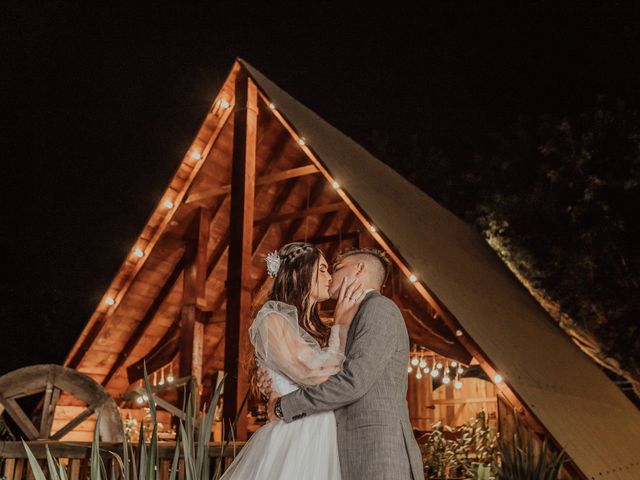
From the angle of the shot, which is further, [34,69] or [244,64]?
[34,69]

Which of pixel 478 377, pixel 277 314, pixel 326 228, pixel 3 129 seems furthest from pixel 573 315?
pixel 3 129

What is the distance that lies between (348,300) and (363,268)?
0.50 ft

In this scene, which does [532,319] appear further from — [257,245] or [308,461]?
[308,461]

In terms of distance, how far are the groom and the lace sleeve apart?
7 cm

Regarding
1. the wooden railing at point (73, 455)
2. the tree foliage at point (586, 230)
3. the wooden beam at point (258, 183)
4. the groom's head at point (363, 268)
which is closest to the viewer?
the groom's head at point (363, 268)

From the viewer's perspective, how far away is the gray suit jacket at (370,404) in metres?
2.35

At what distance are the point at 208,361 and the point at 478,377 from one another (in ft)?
15.4

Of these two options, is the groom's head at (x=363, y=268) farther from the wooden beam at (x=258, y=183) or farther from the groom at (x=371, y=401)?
the wooden beam at (x=258, y=183)

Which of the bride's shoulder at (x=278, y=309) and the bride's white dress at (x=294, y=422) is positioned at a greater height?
the bride's shoulder at (x=278, y=309)

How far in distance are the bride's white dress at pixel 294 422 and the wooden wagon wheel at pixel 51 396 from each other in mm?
4248

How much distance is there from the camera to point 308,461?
239cm

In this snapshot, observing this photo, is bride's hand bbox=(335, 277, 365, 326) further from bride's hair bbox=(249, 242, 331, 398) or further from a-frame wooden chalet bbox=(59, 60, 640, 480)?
a-frame wooden chalet bbox=(59, 60, 640, 480)

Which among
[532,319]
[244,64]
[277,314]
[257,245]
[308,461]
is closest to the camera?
[308,461]

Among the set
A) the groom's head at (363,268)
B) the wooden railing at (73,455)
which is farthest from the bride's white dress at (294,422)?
the wooden railing at (73,455)
